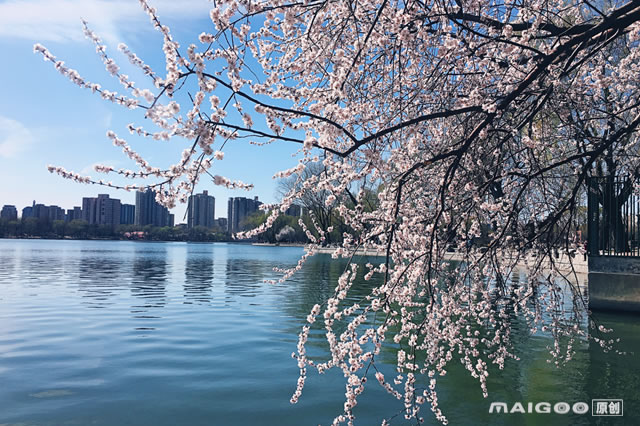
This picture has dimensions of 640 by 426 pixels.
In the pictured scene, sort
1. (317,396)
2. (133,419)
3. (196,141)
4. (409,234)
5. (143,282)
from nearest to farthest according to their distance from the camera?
(196,141) → (409,234) → (133,419) → (317,396) → (143,282)

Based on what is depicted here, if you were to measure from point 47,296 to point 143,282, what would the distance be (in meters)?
4.93

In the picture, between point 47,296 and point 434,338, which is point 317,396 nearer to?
point 434,338

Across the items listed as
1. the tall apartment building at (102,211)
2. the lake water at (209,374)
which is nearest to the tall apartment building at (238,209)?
the tall apartment building at (102,211)

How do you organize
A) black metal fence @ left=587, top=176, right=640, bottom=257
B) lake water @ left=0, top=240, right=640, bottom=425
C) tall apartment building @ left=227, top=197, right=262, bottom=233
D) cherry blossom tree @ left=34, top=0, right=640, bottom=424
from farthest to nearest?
tall apartment building @ left=227, top=197, right=262, bottom=233
black metal fence @ left=587, top=176, right=640, bottom=257
lake water @ left=0, top=240, right=640, bottom=425
cherry blossom tree @ left=34, top=0, right=640, bottom=424

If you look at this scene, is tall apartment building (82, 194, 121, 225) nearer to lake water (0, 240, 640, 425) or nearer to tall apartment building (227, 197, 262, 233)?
tall apartment building (227, 197, 262, 233)

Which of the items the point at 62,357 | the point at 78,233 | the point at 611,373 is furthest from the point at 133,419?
the point at 78,233

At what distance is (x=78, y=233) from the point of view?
137500 mm

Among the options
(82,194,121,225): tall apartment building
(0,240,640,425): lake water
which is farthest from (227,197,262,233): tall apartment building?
(0,240,640,425): lake water

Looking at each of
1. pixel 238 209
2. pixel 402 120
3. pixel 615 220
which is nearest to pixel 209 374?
pixel 402 120

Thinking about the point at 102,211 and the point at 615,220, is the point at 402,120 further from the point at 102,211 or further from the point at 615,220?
the point at 102,211

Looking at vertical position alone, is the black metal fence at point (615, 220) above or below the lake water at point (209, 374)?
above

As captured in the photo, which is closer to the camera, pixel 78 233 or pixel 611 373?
pixel 611 373

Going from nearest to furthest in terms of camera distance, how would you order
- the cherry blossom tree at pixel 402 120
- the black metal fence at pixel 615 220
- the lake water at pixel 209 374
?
the cherry blossom tree at pixel 402 120 → the lake water at pixel 209 374 → the black metal fence at pixel 615 220

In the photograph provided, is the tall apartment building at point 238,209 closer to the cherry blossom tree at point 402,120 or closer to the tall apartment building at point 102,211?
the tall apartment building at point 102,211
